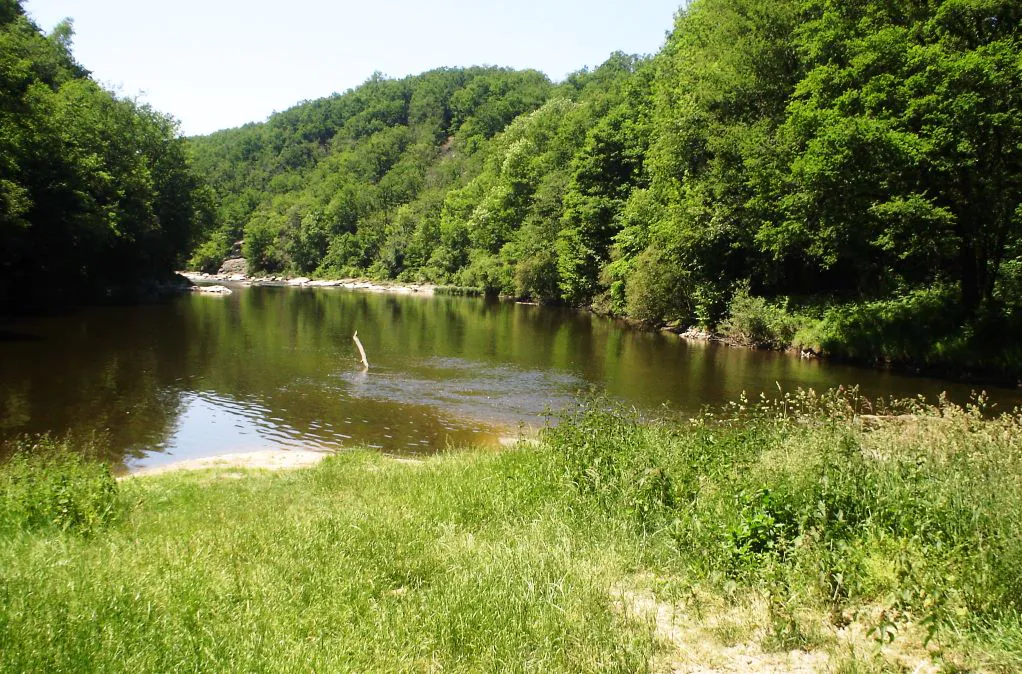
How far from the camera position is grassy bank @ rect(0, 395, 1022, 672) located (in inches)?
184

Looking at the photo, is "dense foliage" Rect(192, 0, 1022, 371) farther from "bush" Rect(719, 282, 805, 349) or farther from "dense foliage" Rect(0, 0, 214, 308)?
"dense foliage" Rect(0, 0, 214, 308)

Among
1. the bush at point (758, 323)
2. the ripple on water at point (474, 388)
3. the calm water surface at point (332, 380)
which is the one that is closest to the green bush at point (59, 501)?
the calm water surface at point (332, 380)

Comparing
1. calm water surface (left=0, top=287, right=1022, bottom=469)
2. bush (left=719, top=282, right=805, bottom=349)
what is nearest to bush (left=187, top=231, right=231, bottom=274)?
calm water surface (left=0, top=287, right=1022, bottom=469)

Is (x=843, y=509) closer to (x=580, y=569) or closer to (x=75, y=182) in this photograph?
(x=580, y=569)

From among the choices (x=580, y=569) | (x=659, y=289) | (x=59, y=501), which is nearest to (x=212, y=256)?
(x=659, y=289)

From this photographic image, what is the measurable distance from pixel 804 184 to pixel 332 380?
21.9m

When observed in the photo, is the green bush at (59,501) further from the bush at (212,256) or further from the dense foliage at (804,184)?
the bush at (212,256)

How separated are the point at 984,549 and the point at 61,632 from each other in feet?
23.2

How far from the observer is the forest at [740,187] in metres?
24.0

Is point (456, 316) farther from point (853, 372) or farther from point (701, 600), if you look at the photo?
point (701, 600)

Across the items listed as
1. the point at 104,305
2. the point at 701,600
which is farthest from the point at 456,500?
the point at 104,305

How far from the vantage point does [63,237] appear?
145 feet

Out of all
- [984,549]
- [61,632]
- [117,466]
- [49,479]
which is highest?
[984,549]

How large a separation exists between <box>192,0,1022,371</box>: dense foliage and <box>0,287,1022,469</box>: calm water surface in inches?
156
